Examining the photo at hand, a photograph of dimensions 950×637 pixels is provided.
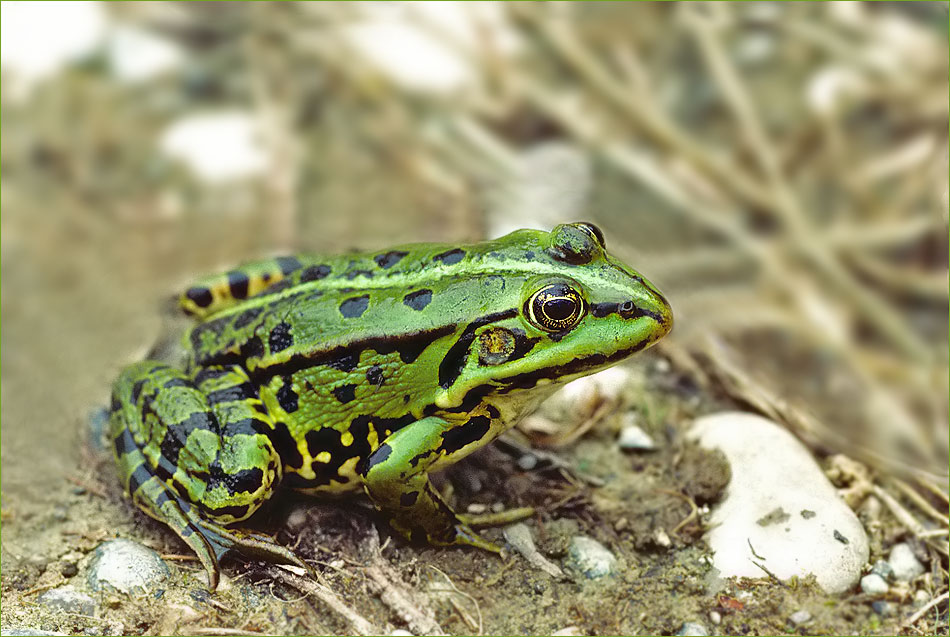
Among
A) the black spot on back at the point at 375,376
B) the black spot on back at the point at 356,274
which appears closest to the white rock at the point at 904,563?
the black spot on back at the point at 375,376

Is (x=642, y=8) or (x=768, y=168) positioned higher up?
(x=642, y=8)

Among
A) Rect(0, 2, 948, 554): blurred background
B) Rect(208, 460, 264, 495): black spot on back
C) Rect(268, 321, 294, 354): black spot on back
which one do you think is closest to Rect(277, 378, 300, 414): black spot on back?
Rect(268, 321, 294, 354): black spot on back

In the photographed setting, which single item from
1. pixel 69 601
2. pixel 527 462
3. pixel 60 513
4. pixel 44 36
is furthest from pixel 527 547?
pixel 44 36

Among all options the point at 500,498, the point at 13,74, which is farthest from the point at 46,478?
the point at 13,74

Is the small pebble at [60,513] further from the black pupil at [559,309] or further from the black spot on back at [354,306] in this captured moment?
the black pupil at [559,309]

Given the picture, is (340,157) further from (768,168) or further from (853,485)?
(853,485)

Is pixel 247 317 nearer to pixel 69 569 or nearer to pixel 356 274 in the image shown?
pixel 356 274
